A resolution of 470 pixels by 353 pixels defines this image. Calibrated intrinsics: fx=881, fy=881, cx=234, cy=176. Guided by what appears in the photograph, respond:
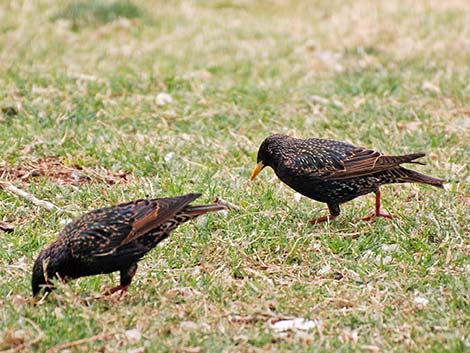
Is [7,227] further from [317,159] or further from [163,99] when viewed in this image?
[163,99]

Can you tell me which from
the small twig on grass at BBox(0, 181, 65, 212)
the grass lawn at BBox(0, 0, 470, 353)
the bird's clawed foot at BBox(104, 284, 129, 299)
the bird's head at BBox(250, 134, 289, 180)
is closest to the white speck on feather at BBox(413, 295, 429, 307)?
the grass lawn at BBox(0, 0, 470, 353)

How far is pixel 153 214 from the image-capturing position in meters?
5.29

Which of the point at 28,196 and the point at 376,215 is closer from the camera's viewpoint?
the point at 376,215

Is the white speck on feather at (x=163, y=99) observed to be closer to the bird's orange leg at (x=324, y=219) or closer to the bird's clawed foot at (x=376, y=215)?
the bird's orange leg at (x=324, y=219)

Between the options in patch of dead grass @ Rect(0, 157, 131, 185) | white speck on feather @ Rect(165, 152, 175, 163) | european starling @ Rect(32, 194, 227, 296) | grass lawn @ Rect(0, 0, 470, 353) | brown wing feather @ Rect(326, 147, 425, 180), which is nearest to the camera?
grass lawn @ Rect(0, 0, 470, 353)

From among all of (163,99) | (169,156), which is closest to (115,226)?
(169,156)

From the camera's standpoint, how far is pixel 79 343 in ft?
15.3

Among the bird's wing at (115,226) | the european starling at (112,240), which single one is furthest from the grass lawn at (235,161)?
the bird's wing at (115,226)

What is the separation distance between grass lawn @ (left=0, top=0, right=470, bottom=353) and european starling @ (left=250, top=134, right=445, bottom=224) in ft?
0.72

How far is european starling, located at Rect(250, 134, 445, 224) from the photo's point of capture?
648cm

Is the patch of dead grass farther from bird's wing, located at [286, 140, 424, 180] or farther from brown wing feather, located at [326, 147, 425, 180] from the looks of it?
brown wing feather, located at [326, 147, 425, 180]

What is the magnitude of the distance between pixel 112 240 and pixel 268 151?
2012 mm

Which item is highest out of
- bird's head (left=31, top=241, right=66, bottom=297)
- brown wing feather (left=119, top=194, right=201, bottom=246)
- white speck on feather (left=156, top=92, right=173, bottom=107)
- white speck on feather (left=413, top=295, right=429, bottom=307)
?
brown wing feather (left=119, top=194, right=201, bottom=246)

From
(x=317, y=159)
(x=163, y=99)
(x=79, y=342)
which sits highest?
(x=317, y=159)
